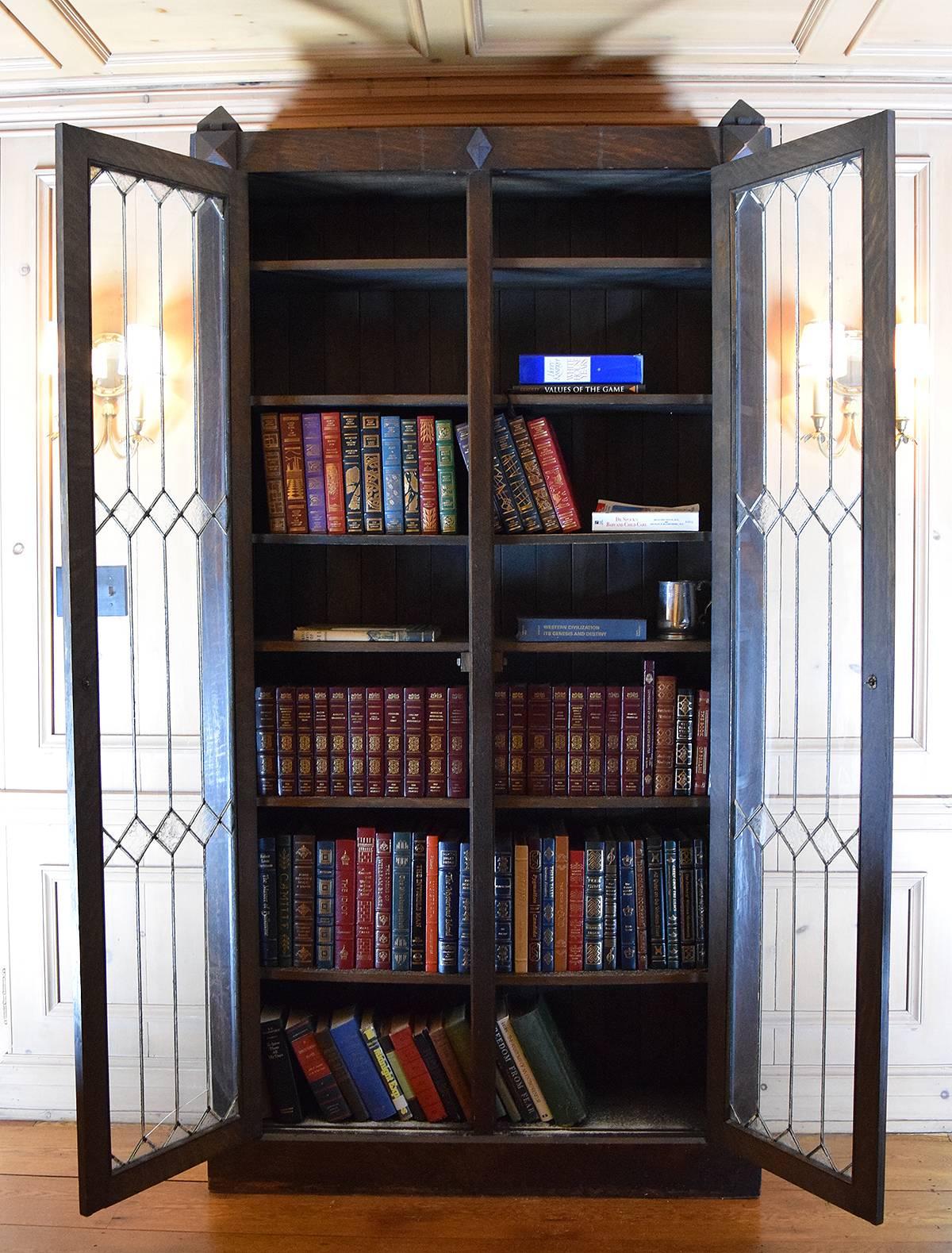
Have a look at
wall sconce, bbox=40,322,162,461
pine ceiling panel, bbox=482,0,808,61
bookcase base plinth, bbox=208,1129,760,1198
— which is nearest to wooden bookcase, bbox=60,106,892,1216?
bookcase base plinth, bbox=208,1129,760,1198

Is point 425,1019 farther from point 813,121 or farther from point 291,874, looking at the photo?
point 813,121

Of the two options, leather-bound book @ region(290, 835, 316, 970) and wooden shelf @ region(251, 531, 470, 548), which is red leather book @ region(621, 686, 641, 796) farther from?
leather-bound book @ region(290, 835, 316, 970)

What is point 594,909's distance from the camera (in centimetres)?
216

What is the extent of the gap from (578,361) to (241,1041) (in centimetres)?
170

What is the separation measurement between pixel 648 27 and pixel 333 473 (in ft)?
4.18

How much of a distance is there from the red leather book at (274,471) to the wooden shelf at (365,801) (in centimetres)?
61

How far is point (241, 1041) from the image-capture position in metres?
2.13

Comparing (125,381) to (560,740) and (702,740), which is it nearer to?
(560,740)

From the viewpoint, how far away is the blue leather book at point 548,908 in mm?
2158

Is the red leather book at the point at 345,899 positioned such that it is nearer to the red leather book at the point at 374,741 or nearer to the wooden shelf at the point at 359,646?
the red leather book at the point at 374,741

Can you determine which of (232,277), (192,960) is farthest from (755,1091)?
(232,277)

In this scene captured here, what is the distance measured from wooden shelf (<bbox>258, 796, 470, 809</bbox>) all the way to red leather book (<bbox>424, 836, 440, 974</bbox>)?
9 cm

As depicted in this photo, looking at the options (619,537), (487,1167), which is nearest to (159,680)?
(619,537)

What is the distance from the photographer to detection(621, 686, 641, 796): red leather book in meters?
2.13
